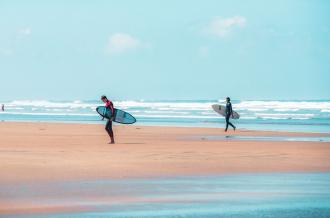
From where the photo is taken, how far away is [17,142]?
26766mm

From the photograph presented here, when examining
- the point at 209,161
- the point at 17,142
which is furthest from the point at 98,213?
the point at 17,142

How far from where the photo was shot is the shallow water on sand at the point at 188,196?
10792mm

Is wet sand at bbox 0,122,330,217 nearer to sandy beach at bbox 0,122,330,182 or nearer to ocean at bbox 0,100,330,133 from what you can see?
sandy beach at bbox 0,122,330,182

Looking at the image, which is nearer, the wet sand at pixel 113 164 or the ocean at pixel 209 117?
the wet sand at pixel 113 164

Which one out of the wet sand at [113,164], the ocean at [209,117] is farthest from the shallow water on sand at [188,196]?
the ocean at [209,117]

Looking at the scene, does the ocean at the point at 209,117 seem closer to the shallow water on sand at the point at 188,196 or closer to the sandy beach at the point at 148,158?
the sandy beach at the point at 148,158

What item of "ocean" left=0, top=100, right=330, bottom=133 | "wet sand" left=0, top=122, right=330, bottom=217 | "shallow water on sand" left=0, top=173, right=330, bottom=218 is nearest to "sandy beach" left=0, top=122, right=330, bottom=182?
"wet sand" left=0, top=122, right=330, bottom=217

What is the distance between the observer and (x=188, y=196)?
1246 cm

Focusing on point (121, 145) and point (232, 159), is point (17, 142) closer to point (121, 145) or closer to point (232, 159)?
point (121, 145)

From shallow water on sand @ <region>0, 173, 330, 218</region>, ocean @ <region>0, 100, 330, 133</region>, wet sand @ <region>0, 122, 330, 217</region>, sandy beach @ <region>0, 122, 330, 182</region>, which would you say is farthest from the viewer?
ocean @ <region>0, 100, 330, 133</region>

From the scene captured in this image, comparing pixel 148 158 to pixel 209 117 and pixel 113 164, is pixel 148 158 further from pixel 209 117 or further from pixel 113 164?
pixel 209 117

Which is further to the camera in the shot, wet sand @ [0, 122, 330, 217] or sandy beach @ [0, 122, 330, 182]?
sandy beach @ [0, 122, 330, 182]

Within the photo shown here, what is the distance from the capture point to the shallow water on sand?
425 inches

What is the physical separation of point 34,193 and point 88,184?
4.89 ft
